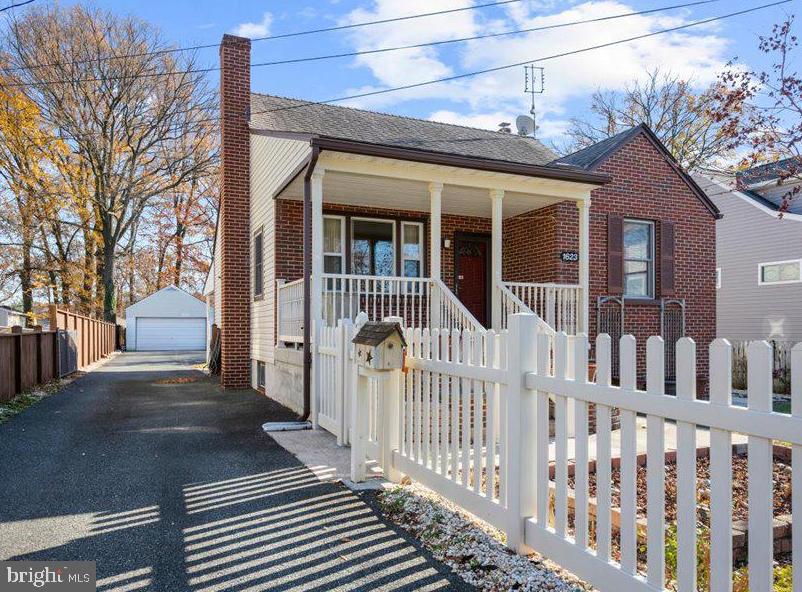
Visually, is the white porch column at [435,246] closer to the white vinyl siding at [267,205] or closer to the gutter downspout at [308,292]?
the gutter downspout at [308,292]

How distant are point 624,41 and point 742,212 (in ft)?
27.5

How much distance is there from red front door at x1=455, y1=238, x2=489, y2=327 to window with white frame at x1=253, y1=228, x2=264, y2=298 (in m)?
3.78

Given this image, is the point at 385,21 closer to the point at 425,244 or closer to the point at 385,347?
the point at 425,244

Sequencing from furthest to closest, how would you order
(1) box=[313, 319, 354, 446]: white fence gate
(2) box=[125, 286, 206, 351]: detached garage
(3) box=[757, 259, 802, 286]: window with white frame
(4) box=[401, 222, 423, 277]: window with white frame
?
(2) box=[125, 286, 206, 351]: detached garage < (3) box=[757, 259, 802, 286]: window with white frame < (4) box=[401, 222, 423, 277]: window with white frame < (1) box=[313, 319, 354, 446]: white fence gate

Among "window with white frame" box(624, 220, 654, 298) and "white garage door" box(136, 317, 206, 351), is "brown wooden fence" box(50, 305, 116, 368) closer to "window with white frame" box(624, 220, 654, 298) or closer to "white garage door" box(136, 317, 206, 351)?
"white garage door" box(136, 317, 206, 351)

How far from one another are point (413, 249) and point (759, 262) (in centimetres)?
1144

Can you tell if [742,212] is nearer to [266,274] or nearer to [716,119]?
[716,119]

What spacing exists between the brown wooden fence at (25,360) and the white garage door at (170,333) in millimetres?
21619

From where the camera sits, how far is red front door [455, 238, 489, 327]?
1166 centimetres

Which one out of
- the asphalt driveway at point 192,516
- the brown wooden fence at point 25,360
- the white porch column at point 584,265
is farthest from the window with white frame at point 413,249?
the brown wooden fence at point 25,360

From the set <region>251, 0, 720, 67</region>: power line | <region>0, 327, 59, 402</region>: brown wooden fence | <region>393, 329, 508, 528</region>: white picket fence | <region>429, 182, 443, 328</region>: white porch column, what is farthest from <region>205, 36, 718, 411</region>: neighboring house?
<region>393, 329, 508, 528</region>: white picket fence

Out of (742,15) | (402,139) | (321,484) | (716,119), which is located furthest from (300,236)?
(742,15)

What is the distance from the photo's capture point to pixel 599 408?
278 cm

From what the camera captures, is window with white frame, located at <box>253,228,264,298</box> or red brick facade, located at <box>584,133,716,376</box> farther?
window with white frame, located at <box>253,228,264,298</box>
